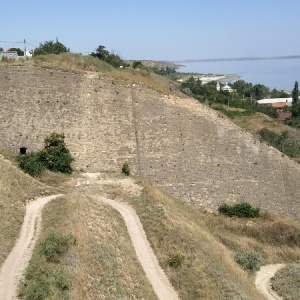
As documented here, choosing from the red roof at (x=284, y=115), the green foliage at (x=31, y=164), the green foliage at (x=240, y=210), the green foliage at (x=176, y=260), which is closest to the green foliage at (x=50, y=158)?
the green foliage at (x=31, y=164)

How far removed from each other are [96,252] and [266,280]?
7.92 m

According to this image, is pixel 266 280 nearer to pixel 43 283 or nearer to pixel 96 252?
pixel 96 252

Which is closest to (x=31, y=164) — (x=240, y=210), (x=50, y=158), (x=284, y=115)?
(x=50, y=158)

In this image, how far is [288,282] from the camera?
17.2 m

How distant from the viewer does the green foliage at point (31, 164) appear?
20688 millimetres

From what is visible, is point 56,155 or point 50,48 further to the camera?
point 50,48

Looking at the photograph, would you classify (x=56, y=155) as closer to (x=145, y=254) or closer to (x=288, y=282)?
(x=145, y=254)

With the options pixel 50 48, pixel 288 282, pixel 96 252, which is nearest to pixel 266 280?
pixel 288 282

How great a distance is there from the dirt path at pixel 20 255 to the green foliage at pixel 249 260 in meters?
7.67

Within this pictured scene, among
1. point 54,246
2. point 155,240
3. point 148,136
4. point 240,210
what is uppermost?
point 148,136

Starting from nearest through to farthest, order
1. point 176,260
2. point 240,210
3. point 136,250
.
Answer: point 176,260
point 136,250
point 240,210

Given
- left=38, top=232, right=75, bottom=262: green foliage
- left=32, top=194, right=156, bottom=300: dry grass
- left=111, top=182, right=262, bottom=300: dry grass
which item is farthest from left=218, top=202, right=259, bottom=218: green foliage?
left=38, top=232, right=75, bottom=262: green foliage

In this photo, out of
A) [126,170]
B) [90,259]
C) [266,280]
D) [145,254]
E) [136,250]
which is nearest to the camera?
[90,259]

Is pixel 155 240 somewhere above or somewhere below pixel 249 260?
above
